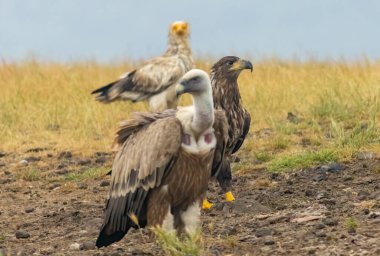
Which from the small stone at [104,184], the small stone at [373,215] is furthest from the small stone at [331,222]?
the small stone at [104,184]

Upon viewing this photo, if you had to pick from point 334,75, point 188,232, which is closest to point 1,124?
point 334,75

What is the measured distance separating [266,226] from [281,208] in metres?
0.92

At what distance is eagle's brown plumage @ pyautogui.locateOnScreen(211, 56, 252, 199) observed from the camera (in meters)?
8.59

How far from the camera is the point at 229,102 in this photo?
340 inches

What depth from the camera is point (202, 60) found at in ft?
60.0

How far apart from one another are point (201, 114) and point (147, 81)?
6623 mm

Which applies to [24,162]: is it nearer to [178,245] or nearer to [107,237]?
[107,237]

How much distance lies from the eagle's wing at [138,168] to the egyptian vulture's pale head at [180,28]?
6.40 m

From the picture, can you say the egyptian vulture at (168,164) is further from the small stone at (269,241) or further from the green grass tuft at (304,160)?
the green grass tuft at (304,160)

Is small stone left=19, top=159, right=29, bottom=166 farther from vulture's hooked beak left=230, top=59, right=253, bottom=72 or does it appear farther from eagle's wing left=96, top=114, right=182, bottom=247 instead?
eagle's wing left=96, top=114, right=182, bottom=247

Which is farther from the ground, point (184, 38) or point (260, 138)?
point (184, 38)

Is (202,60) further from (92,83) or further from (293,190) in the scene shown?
(293,190)

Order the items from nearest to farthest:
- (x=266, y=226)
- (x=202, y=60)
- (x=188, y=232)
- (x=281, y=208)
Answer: (x=188, y=232)
(x=266, y=226)
(x=281, y=208)
(x=202, y=60)

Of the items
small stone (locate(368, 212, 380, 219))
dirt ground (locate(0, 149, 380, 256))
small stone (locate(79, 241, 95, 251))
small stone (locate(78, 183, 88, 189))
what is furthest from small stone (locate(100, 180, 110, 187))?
small stone (locate(368, 212, 380, 219))
